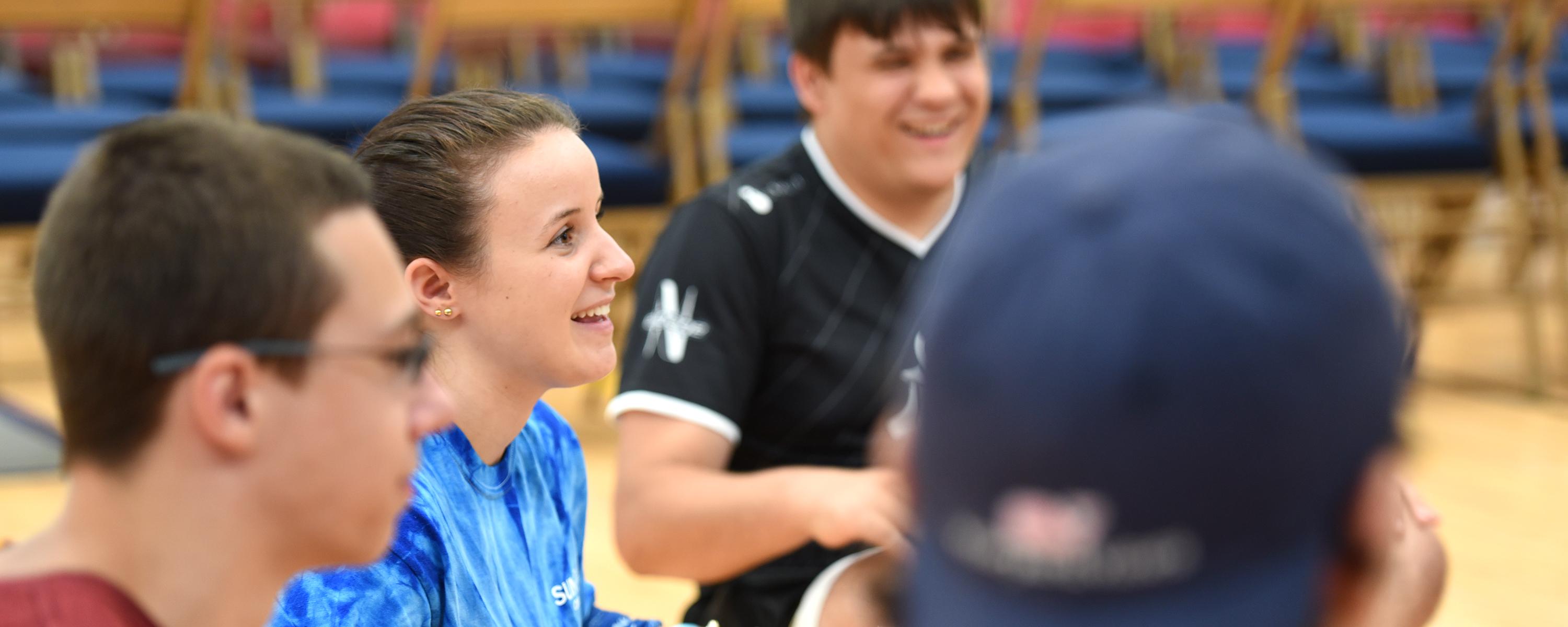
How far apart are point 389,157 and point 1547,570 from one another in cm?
232

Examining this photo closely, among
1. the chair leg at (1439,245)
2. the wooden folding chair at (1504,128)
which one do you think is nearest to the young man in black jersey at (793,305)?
the wooden folding chair at (1504,128)

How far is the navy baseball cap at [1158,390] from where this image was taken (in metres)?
0.46

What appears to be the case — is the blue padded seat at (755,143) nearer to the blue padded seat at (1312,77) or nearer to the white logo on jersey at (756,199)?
the blue padded seat at (1312,77)

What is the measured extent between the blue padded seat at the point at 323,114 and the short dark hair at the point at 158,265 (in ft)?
9.70

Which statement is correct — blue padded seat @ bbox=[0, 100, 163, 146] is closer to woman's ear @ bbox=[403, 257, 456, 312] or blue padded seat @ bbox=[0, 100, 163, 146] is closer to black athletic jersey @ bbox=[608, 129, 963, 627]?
black athletic jersey @ bbox=[608, 129, 963, 627]

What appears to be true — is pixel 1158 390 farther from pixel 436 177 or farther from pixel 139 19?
pixel 139 19

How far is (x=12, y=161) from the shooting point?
3350mm

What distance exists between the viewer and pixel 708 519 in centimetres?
153

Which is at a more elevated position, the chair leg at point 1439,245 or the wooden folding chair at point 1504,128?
the wooden folding chair at point 1504,128

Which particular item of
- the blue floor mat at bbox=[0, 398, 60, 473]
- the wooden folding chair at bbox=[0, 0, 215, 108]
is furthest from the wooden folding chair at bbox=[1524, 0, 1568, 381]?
the blue floor mat at bbox=[0, 398, 60, 473]

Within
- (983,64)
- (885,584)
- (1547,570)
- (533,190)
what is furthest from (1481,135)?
(885,584)

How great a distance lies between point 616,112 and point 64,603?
3.45 meters

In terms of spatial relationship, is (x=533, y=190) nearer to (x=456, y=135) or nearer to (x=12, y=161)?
(x=456, y=135)

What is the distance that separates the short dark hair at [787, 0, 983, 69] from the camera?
1.78m
